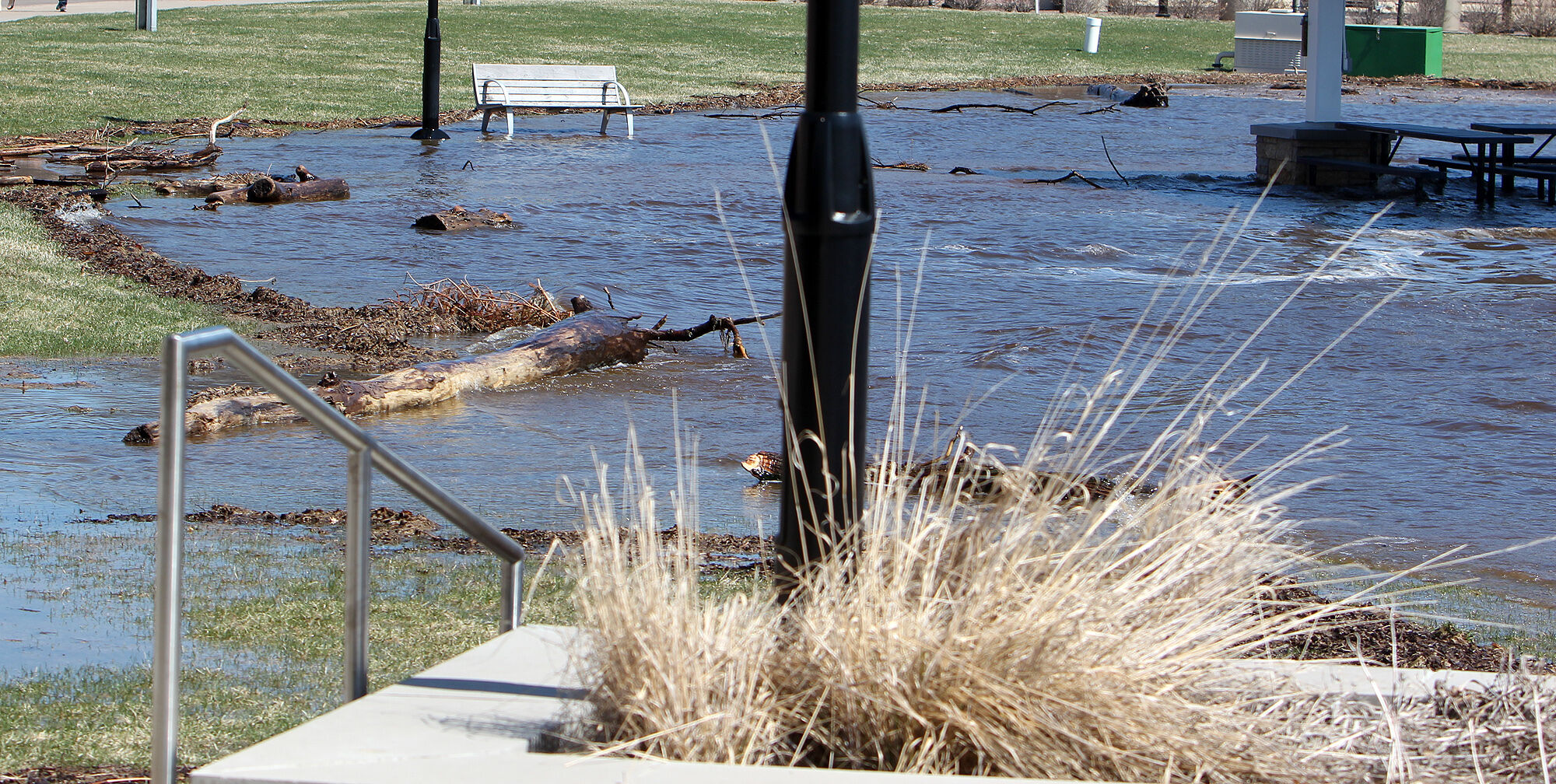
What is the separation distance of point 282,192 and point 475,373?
8.07 metres

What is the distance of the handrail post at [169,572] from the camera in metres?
2.87

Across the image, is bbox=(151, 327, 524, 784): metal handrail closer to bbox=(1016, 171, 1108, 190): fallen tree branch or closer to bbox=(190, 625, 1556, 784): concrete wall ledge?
bbox=(190, 625, 1556, 784): concrete wall ledge

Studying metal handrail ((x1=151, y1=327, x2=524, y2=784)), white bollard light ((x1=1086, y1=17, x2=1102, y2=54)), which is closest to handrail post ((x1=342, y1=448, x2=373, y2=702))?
metal handrail ((x1=151, y1=327, x2=524, y2=784))

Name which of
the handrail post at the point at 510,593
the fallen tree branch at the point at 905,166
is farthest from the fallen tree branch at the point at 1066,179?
the handrail post at the point at 510,593

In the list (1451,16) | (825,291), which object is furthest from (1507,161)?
(1451,16)

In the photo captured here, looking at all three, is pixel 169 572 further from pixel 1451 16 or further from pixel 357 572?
pixel 1451 16

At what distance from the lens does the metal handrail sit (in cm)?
287

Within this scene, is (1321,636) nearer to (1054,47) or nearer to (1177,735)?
(1177,735)

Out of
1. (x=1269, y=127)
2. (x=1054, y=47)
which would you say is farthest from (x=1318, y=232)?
(x=1054, y=47)

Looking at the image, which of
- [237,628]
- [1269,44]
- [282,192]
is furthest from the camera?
[1269,44]

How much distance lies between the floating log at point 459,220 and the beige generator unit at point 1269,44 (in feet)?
111

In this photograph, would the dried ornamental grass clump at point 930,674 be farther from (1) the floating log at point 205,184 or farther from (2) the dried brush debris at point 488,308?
(1) the floating log at point 205,184

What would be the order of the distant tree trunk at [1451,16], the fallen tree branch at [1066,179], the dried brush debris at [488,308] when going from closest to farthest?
1. the dried brush debris at [488,308]
2. the fallen tree branch at [1066,179]
3. the distant tree trunk at [1451,16]

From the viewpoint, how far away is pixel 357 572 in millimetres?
3434
